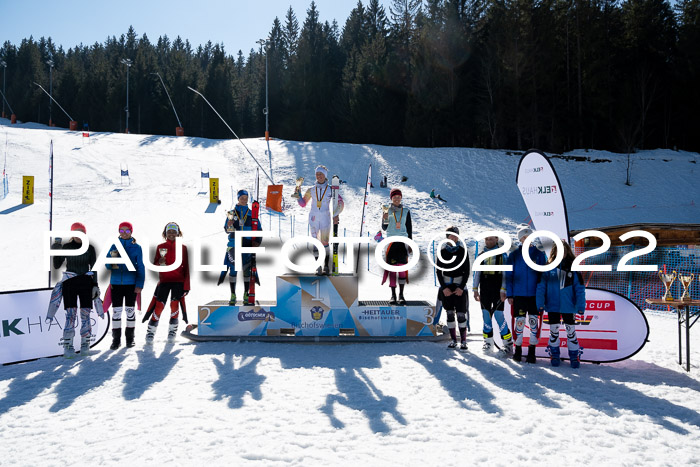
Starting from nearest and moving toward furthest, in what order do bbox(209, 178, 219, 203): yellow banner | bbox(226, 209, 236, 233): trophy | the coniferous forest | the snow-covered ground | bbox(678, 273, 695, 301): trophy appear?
the snow-covered ground < bbox(678, 273, 695, 301): trophy < bbox(226, 209, 236, 233): trophy < bbox(209, 178, 219, 203): yellow banner < the coniferous forest

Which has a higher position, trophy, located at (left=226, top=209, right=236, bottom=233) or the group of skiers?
trophy, located at (left=226, top=209, right=236, bottom=233)

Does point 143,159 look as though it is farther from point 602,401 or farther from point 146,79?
point 146,79

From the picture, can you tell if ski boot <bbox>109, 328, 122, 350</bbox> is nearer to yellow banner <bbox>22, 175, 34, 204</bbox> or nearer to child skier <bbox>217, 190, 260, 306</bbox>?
child skier <bbox>217, 190, 260, 306</bbox>

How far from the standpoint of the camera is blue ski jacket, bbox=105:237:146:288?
723 cm

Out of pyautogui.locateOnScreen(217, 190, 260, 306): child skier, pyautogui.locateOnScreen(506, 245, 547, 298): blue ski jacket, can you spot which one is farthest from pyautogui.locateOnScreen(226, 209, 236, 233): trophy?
pyautogui.locateOnScreen(506, 245, 547, 298): blue ski jacket

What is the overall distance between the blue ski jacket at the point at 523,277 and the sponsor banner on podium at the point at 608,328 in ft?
2.62

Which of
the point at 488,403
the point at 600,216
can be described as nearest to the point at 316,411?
the point at 488,403

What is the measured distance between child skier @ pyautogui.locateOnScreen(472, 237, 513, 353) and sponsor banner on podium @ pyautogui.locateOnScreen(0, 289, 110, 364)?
19.5ft

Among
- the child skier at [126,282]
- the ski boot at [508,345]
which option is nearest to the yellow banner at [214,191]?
the child skier at [126,282]

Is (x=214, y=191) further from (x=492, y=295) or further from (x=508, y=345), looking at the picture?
(x=508, y=345)

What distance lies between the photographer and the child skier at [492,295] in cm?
719

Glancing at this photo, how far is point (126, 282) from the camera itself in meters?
7.29

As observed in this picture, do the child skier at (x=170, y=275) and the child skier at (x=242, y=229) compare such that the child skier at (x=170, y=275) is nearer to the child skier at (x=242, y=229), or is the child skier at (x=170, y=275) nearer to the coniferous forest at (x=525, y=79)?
the child skier at (x=242, y=229)

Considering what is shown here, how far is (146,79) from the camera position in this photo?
61719mm
